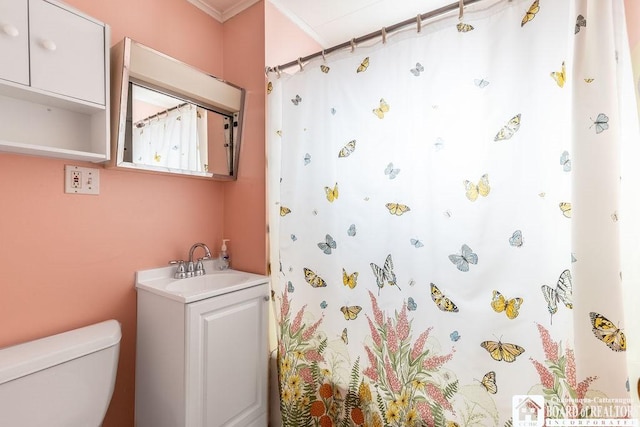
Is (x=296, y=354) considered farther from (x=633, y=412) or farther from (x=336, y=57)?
(x=336, y=57)

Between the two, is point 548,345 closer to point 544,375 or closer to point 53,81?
point 544,375

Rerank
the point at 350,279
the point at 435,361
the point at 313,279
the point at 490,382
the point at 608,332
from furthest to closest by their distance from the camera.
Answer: the point at 313,279 → the point at 350,279 → the point at 435,361 → the point at 490,382 → the point at 608,332

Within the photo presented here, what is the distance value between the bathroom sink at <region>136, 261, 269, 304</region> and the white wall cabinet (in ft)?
2.06

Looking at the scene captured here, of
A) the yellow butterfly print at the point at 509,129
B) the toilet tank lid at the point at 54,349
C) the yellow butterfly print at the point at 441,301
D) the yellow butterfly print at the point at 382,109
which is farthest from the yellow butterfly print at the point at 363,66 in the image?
the toilet tank lid at the point at 54,349

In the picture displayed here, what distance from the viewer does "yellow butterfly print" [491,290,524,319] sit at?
1006mm

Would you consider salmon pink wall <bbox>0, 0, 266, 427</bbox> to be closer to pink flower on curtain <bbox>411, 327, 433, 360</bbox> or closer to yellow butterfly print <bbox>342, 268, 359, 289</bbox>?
yellow butterfly print <bbox>342, 268, 359, 289</bbox>

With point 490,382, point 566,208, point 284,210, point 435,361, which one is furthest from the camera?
point 284,210

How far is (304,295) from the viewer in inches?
59.9

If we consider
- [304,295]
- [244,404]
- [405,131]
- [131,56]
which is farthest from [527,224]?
[131,56]

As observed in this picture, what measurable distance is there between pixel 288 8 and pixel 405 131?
4.01 ft

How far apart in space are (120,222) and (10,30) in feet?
2.63

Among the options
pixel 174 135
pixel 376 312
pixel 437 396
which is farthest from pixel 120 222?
pixel 437 396

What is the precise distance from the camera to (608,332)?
84 cm

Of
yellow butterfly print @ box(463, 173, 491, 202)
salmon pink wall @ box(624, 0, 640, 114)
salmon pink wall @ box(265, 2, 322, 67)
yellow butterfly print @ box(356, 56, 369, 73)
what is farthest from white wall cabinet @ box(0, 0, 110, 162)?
salmon pink wall @ box(624, 0, 640, 114)
